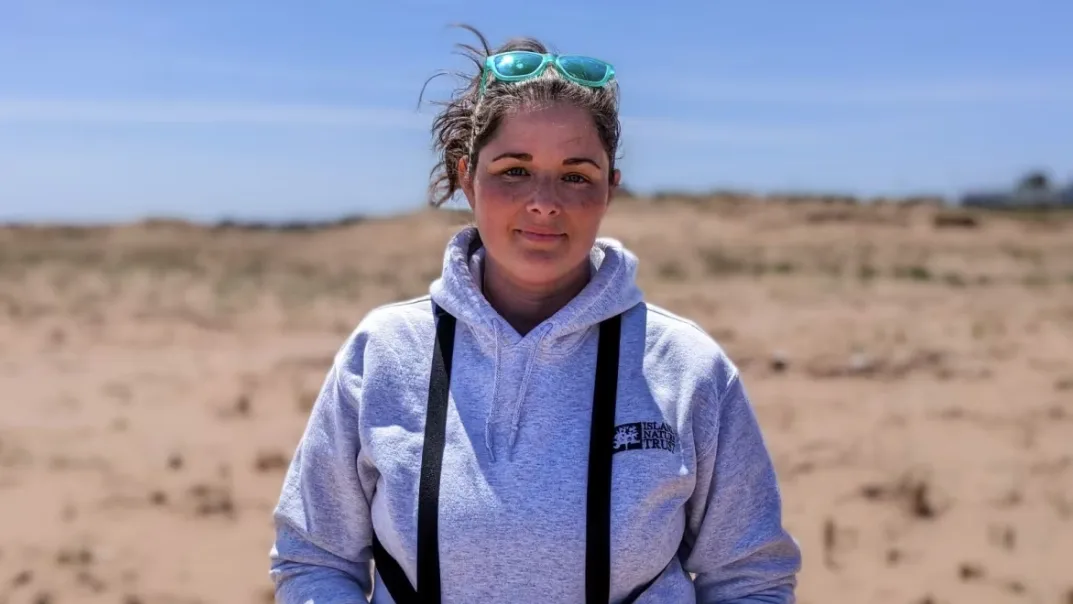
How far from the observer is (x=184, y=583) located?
4773 mm

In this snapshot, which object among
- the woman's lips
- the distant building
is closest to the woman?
the woman's lips

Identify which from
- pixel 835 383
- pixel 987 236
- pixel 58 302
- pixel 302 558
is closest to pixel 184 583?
pixel 302 558

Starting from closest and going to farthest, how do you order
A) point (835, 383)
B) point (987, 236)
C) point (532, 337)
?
point (532, 337) < point (835, 383) < point (987, 236)

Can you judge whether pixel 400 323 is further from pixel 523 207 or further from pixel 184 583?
pixel 184 583

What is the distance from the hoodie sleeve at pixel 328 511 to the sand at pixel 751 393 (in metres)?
0.60

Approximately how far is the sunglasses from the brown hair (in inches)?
0.5

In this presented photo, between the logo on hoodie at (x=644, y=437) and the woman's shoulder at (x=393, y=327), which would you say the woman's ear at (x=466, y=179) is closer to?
the woman's shoulder at (x=393, y=327)

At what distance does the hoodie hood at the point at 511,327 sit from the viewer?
182cm

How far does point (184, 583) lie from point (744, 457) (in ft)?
12.0

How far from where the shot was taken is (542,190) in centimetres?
182

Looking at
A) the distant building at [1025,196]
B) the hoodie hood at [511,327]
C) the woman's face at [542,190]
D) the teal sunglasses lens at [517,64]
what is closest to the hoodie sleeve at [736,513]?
the hoodie hood at [511,327]

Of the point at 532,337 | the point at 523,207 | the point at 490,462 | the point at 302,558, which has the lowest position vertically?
the point at 302,558

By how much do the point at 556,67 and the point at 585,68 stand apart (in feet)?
0.17

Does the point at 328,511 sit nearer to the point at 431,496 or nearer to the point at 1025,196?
the point at 431,496
